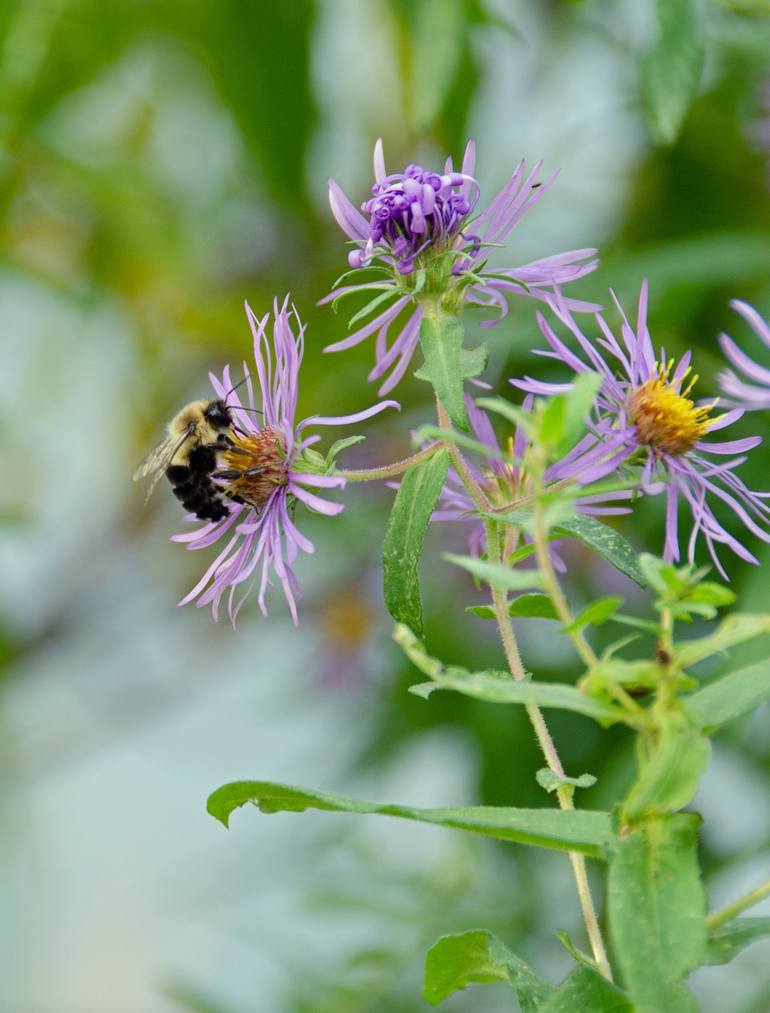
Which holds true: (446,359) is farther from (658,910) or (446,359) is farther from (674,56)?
(674,56)

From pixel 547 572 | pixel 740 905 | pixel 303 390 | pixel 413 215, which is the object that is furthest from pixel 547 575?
pixel 303 390

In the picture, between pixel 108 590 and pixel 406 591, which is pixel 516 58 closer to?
pixel 108 590

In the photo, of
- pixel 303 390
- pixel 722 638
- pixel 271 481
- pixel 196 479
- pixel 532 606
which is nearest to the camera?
pixel 722 638

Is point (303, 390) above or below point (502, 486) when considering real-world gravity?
above

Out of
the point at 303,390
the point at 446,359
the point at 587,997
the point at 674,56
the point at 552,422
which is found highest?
the point at 303,390

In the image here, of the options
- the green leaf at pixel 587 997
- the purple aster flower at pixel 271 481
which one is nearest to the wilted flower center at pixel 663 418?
the purple aster flower at pixel 271 481

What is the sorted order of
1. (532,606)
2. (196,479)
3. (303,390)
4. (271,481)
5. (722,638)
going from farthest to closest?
(303,390)
(196,479)
(271,481)
(532,606)
(722,638)

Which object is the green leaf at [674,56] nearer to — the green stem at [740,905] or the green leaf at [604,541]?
the green leaf at [604,541]
